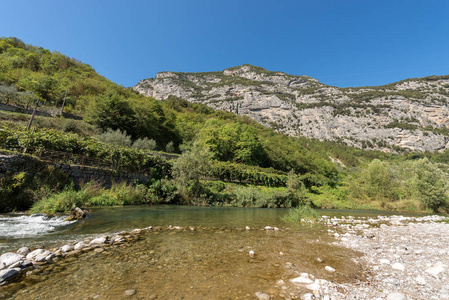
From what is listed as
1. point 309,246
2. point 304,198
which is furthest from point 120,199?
point 304,198

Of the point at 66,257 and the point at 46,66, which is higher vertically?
the point at 46,66

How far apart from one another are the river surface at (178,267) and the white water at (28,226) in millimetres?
29

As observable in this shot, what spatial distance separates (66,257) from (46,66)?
82.7m

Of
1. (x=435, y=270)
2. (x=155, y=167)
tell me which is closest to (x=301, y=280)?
(x=435, y=270)

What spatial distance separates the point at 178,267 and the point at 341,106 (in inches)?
6554

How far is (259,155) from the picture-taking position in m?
58.8

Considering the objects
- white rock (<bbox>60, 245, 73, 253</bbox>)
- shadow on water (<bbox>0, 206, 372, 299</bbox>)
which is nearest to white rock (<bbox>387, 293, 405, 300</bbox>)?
shadow on water (<bbox>0, 206, 372, 299</bbox>)

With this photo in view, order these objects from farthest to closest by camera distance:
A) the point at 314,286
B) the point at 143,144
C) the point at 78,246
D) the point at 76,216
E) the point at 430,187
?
the point at 143,144, the point at 430,187, the point at 76,216, the point at 78,246, the point at 314,286

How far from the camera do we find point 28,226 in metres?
6.94

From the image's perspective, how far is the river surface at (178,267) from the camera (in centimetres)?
292

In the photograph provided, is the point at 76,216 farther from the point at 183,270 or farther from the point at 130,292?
the point at 130,292

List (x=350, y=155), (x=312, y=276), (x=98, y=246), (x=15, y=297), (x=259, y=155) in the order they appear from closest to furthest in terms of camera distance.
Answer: (x=15, y=297), (x=312, y=276), (x=98, y=246), (x=259, y=155), (x=350, y=155)

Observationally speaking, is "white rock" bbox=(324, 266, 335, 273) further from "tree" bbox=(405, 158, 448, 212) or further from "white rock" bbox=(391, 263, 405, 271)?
"tree" bbox=(405, 158, 448, 212)

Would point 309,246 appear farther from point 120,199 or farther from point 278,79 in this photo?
point 278,79
